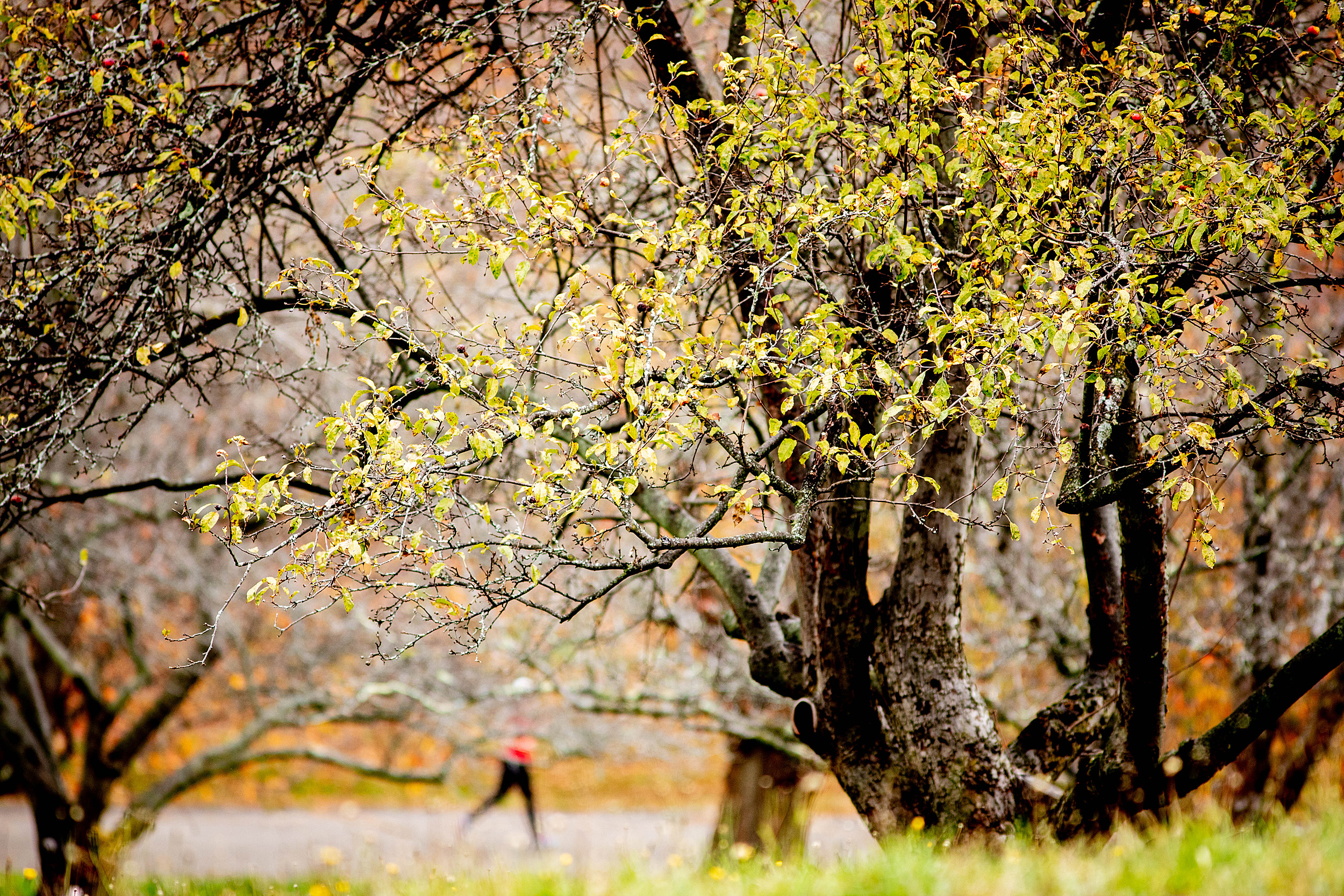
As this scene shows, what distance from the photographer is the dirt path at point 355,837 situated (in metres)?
5.68

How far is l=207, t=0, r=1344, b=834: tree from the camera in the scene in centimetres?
327

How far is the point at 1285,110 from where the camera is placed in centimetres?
347

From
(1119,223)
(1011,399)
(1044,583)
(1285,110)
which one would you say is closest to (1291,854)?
(1011,399)

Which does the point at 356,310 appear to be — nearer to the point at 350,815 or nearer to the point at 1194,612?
the point at 1194,612

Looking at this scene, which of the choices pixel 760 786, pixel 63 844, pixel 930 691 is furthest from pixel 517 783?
pixel 930 691

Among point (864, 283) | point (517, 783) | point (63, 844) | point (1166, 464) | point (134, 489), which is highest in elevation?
point (864, 283)

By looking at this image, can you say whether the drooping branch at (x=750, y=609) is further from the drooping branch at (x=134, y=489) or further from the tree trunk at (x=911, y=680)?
the drooping branch at (x=134, y=489)

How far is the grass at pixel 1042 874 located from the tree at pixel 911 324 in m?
0.96

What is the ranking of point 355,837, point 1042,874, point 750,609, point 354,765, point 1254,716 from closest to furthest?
point 1042,874, point 1254,716, point 750,609, point 354,765, point 355,837

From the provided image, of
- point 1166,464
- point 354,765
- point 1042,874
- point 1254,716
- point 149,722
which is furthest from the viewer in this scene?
point 354,765

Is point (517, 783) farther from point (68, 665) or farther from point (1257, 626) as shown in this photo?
point (1257, 626)

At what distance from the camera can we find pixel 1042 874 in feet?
9.26

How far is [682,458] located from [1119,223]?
14.3ft

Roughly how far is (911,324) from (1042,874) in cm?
223
